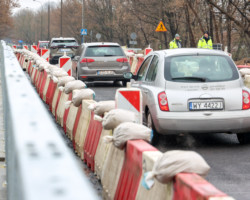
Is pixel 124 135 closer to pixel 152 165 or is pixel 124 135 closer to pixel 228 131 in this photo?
pixel 152 165

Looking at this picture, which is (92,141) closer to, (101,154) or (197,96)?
(101,154)

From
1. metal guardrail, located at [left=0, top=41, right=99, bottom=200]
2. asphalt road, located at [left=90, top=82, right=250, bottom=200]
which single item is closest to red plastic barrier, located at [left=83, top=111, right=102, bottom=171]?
asphalt road, located at [left=90, top=82, right=250, bottom=200]

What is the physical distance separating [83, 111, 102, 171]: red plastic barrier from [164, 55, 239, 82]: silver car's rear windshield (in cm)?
194

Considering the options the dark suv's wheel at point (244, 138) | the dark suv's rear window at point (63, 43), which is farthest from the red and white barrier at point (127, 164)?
the dark suv's rear window at point (63, 43)

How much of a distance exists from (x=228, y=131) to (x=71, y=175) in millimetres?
8284

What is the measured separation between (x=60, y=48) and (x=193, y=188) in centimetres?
3564

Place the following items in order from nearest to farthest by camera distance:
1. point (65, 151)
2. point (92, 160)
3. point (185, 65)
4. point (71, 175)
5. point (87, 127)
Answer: point (71, 175)
point (65, 151)
point (92, 160)
point (87, 127)
point (185, 65)

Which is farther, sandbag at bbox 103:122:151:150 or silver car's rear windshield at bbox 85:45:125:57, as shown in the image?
silver car's rear windshield at bbox 85:45:125:57

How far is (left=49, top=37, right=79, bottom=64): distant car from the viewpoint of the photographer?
38.2 m

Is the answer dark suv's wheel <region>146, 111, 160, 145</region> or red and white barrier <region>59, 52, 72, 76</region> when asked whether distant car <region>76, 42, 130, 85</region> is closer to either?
red and white barrier <region>59, 52, 72, 76</region>

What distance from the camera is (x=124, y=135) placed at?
524 centimetres

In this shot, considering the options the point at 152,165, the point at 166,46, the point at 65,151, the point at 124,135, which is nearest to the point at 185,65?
the point at 124,135

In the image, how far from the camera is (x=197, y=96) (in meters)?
9.36

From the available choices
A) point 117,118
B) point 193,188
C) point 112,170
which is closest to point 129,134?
point 112,170
